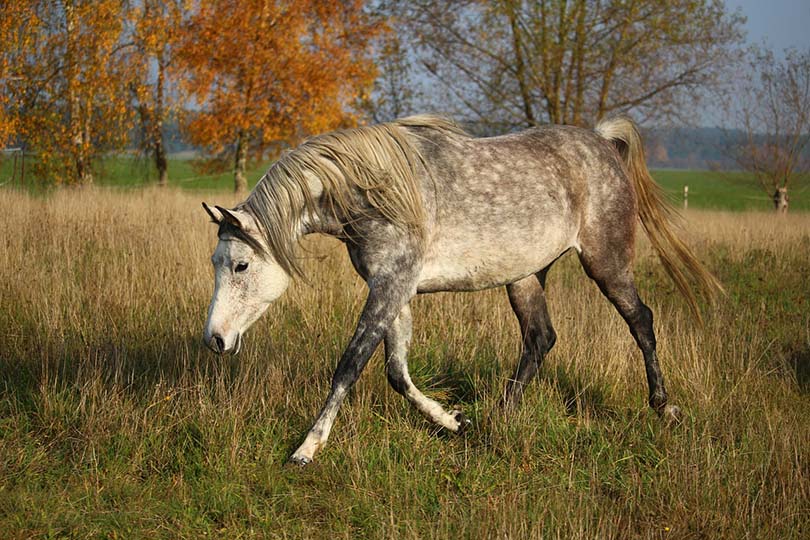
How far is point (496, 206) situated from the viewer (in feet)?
13.1

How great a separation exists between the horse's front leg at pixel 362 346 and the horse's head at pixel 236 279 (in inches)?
21.0

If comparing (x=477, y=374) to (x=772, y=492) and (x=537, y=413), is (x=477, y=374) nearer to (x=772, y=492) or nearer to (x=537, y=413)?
(x=537, y=413)

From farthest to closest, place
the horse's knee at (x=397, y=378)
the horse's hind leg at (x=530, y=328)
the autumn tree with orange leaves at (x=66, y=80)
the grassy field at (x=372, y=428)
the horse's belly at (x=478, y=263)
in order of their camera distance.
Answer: the autumn tree with orange leaves at (x=66, y=80) → the horse's hind leg at (x=530, y=328) → the horse's knee at (x=397, y=378) → the horse's belly at (x=478, y=263) → the grassy field at (x=372, y=428)

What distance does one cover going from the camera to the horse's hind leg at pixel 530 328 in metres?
4.59

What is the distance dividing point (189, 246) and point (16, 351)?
318 centimetres

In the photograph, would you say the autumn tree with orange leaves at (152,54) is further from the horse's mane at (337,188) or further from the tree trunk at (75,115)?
the horse's mane at (337,188)

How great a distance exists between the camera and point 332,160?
374 cm

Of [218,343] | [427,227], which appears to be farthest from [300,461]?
[427,227]

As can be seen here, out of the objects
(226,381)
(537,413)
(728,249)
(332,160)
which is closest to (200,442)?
(226,381)

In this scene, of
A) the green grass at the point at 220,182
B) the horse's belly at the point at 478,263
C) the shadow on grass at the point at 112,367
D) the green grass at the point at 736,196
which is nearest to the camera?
the horse's belly at the point at 478,263

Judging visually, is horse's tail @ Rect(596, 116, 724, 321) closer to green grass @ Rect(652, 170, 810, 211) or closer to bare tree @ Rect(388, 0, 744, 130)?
green grass @ Rect(652, 170, 810, 211)

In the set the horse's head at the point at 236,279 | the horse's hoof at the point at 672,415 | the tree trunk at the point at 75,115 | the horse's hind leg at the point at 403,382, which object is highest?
the tree trunk at the point at 75,115

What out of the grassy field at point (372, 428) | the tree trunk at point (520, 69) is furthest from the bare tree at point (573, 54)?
the grassy field at point (372, 428)

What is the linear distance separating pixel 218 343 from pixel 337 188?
100 centimetres
